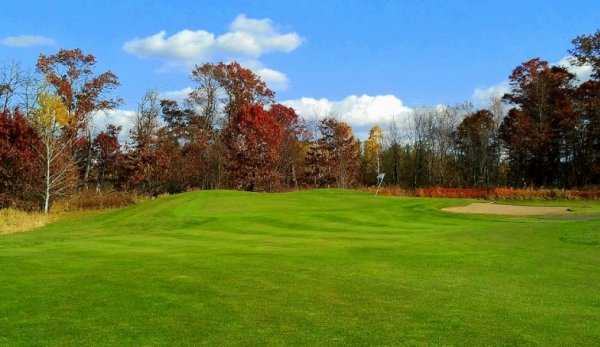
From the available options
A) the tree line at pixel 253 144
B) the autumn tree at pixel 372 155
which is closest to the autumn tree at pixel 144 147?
the tree line at pixel 253 144

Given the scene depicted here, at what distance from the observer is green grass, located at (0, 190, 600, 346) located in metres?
5.70

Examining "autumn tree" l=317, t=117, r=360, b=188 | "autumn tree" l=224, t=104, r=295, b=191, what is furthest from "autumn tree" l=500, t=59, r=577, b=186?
"autumn tree" l=224, t=104, r=295, b=191

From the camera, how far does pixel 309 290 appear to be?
8031 millimetres

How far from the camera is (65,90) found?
5038 centimetres

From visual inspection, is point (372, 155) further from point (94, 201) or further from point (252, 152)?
point (94, 201)

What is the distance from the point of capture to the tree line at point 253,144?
37938 mm

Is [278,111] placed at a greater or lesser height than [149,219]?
greater

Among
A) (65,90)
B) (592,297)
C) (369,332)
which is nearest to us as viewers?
(369,332)

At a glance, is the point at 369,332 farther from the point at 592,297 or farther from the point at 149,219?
the point at 149,219

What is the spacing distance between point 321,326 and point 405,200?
25.3 meters

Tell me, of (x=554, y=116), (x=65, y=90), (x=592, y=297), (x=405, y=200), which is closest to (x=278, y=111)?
(x=65, y=90)

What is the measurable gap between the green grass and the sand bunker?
9.74 metres

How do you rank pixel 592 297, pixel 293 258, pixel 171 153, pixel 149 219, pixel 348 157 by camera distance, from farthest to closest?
pixel 348 157 < pixel 171 153 < pixel 149 219 < pixel 293 258 < pixel 592 297

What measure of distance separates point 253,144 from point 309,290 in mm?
41865
